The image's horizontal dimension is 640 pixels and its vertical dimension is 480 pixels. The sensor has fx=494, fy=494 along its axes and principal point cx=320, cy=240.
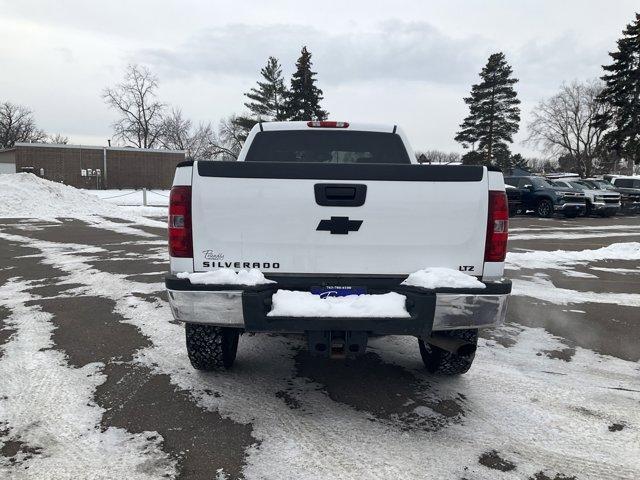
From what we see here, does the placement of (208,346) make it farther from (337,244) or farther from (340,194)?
(340,194)

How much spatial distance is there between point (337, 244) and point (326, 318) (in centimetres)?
49

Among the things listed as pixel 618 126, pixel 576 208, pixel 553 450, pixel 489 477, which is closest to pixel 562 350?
pixel 553 450

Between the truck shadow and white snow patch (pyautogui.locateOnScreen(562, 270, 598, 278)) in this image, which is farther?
white snow patch (pyautogui.locateOnScreen(562, 270, 598, 278))

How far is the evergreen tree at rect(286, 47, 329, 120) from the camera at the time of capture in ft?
160

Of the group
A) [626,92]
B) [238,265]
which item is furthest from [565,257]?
[626,92]

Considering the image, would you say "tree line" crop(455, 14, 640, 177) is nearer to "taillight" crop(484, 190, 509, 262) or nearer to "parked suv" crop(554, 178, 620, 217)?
"parked suv" crop(554, 178, 620, 217)

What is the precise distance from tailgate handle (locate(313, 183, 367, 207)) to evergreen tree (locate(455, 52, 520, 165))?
187ft

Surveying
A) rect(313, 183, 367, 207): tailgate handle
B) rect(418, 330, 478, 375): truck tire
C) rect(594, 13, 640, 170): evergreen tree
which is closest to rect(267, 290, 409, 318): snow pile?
rect(313, 183, 367, 207): tailgate handle

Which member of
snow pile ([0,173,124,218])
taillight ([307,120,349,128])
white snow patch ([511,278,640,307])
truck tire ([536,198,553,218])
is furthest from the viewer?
truck tire ([536,198,553,218])

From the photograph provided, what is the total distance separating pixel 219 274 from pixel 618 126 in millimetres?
48929

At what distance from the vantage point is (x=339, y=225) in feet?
10.3

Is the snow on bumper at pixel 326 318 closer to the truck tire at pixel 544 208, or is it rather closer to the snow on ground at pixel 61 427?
the snow on ground at pixel 61 427

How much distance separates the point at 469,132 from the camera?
58.2 m

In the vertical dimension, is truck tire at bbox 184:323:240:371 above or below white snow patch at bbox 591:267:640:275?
above
